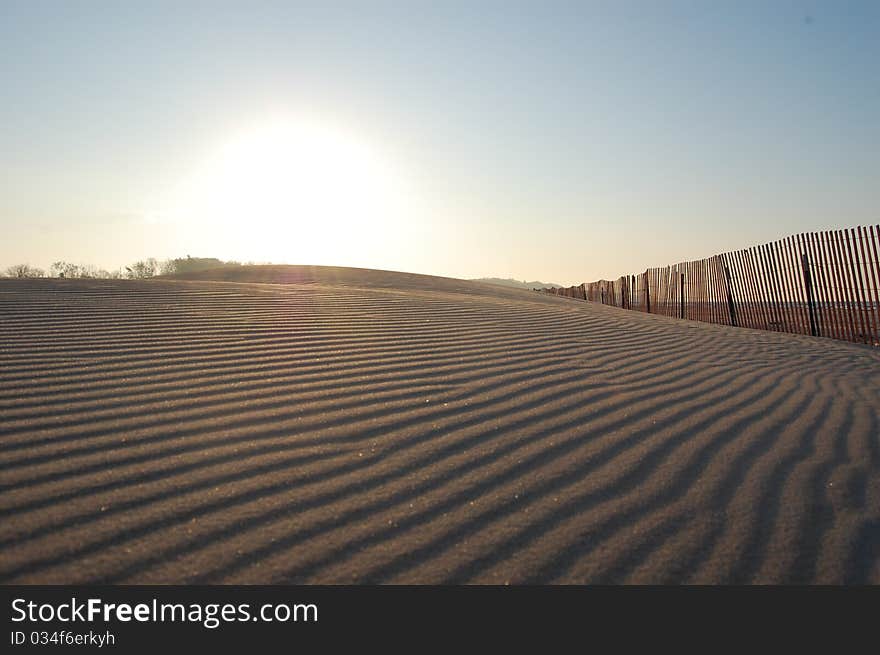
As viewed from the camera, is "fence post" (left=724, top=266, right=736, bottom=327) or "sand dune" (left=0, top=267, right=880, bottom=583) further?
"fence post" (left=724, top=266, right=736, bottom=327)

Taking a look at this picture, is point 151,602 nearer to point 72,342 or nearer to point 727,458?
point 727,458

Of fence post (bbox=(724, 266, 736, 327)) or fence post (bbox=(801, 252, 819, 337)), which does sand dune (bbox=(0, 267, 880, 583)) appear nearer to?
fence post (bbox=(801, 252, 819, 337))

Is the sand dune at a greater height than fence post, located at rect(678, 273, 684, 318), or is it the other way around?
fence post, located at rect(678, 273, 684, 318)

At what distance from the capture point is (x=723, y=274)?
1345 cm

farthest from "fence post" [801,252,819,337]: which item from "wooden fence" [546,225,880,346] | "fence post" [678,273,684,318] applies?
"fence post" [678,273,684,318]

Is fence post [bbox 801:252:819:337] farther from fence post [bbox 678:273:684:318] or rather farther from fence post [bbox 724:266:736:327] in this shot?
fence post [bbox 678:273:684:318]

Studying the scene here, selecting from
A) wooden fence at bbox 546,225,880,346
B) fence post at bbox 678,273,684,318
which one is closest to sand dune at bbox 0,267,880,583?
wooden fence at bbox 546,225,880,346

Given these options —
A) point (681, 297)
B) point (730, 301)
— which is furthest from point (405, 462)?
point (681, 297)

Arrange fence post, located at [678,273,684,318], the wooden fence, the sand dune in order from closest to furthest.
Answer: the sand dune < the wooden fence < fence post, located at [678,273,684,318]

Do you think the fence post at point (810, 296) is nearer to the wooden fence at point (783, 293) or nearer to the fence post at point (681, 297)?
the wooden fence at point (783, 293)

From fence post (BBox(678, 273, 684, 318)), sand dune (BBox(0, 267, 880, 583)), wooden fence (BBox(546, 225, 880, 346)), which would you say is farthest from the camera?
fence post (BBox(678, 273, 684, 318))

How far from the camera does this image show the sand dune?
96.3 inches

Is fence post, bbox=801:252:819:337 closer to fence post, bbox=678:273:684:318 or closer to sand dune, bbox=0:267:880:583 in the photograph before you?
sand dune, bbox=0:267:880:583

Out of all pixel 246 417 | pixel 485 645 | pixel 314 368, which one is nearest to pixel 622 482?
pixel 485 645
